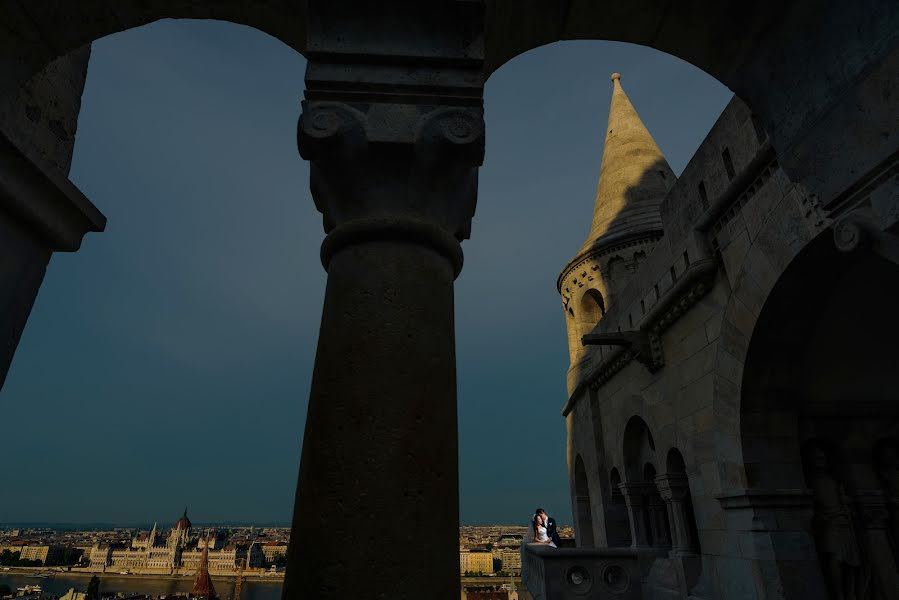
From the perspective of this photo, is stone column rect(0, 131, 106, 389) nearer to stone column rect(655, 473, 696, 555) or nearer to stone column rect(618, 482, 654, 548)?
stone column rect(655, 473, 696, 555)

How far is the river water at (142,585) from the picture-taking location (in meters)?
70.8

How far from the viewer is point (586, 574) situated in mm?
7699

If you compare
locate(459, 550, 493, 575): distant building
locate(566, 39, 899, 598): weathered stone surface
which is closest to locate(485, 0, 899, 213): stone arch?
locate(566, 39, 899, 598): weathered stone surface

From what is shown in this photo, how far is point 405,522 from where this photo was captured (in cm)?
137

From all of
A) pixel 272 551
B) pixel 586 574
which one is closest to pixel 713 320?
pixel 586 574

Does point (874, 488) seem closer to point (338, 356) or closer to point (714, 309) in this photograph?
point (714, 309)

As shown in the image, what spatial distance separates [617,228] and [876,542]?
398 inches

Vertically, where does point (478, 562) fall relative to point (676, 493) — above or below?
below

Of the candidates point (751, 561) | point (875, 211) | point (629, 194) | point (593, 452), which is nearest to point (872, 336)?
point (751, 561)

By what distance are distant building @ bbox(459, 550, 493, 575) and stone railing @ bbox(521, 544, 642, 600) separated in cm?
8011

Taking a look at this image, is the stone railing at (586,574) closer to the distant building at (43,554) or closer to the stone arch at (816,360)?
the stone arch at (816,360)

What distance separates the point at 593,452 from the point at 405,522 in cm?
994

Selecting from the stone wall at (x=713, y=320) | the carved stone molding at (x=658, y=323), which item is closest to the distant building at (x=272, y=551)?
the carved stone molding at (x=658, y=323)

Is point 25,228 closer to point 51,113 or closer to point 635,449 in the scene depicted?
point 51,113
